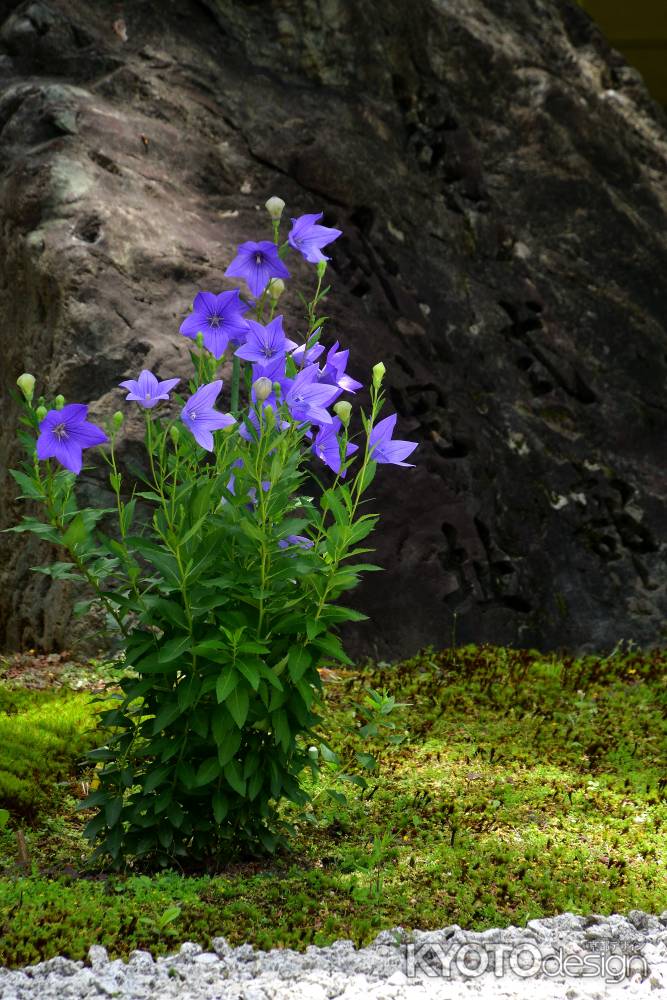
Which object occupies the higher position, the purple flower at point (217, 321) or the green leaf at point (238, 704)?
the purple flower at point (217, 321)

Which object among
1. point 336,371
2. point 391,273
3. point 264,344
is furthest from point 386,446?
point 391,273

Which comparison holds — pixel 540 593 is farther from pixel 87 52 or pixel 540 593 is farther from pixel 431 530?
pixel 87 52

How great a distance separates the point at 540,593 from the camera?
5668mm

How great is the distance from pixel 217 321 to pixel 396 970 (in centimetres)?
168

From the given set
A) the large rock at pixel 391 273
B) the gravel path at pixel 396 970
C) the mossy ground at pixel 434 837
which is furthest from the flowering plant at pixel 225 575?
the large rock at pixel 391 273

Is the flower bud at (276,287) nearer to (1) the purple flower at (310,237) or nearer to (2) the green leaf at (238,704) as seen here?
(1) the purple flower at (310,237)

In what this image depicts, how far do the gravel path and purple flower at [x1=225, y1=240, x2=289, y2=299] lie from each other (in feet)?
5.55

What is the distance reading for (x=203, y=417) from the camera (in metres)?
2.67

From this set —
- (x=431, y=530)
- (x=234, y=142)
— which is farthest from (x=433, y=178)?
(x=431, y=530)

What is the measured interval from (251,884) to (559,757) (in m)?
1.68

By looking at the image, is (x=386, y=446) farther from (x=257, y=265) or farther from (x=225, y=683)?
(x=225, y=683)

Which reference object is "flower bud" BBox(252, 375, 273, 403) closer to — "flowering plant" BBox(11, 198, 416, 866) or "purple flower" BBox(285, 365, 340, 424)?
"flowering plant" BBox(11, 198, 416, 866)

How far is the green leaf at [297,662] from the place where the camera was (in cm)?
267

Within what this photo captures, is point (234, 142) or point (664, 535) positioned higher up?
point (234, 142)
